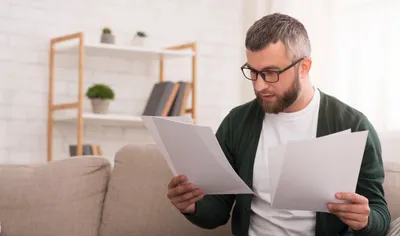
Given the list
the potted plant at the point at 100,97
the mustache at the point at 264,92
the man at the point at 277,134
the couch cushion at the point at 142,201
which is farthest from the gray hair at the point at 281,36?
the potted plant at the point at 100,97

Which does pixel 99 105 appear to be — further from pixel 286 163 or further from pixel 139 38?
pixel 286 163

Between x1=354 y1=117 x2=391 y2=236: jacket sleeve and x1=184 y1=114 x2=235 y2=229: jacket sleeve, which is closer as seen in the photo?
x1=354 y1=117 x2=391 y2=236: jacket sleeve

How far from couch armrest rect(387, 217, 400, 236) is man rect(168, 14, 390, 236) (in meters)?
0.02

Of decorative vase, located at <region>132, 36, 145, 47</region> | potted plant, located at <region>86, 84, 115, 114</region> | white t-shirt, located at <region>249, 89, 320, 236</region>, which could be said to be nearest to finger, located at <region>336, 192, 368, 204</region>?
white t-shirt, located at <region>249, 89, 320, 236</region>

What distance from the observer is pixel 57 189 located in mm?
2457

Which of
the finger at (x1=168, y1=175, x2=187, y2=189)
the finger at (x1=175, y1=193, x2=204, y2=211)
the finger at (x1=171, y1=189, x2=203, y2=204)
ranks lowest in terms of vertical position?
the finger at (x1=175, y1=193, x2=204, y2=211)

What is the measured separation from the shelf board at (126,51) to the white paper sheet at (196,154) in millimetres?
2181

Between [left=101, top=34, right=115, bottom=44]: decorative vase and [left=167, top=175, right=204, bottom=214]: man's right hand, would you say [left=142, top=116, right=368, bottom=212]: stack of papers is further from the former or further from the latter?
[left=101, top=34, right=115, bottom=44]: decorative vase

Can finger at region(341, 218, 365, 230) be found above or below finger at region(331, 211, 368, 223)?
below

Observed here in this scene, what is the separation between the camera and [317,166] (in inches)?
64.1

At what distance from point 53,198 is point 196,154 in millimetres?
811

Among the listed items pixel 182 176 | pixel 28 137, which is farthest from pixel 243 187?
pixel 28 137

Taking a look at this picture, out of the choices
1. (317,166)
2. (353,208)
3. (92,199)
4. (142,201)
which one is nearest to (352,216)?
(353,208)

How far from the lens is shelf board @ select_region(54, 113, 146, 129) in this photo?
3965mm
